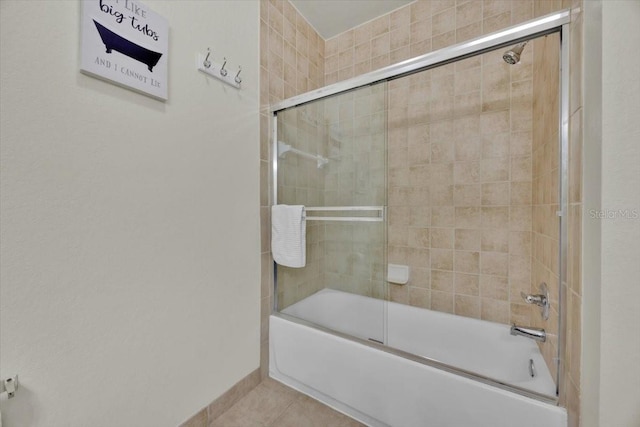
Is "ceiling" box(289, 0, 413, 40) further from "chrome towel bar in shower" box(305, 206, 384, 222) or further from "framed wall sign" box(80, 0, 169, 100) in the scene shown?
"chrome towel bar in shower" box(305, 206, 384, 222)

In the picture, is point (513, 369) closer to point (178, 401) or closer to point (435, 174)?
point (435, 174)

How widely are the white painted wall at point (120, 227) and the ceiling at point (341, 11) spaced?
666 millimetres

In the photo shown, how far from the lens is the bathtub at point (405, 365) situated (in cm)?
93

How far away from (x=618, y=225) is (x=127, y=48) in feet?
5.26

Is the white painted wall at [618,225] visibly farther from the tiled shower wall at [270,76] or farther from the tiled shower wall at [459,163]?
the tiled shower wall at [270,76]

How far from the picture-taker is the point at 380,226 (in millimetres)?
1245

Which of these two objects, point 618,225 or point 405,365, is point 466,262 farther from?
point 618,225

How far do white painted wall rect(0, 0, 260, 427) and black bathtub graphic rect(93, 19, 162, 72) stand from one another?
0.23 feet

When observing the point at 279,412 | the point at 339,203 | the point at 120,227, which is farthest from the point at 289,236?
the point at 279,412

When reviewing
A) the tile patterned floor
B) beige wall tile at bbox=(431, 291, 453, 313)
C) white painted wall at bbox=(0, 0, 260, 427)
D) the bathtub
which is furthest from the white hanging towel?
beige wall tile at bbox=(431, 291, 453, 313)

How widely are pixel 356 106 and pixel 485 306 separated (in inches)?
57.0

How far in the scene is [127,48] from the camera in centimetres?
88

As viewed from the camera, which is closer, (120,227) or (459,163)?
(120,227)

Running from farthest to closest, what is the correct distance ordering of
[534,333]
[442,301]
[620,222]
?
[442,301] < [534,333] < [620,222]
